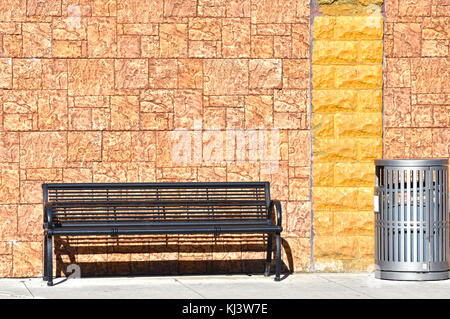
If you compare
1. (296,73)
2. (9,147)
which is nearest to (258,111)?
(296,73)

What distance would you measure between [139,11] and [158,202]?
Answer: 2073 millimetres

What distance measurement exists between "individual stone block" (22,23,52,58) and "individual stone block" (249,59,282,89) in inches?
86.8

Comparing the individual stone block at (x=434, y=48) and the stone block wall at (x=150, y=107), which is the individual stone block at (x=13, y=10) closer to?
the stone block wall at (x=150, y=107)

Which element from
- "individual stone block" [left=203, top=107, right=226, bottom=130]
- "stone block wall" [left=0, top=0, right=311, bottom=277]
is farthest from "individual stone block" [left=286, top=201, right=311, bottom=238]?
"individual stone block" [left=203, top=107, right=226, bottom=130]

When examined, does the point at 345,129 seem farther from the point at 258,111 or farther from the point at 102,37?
the point at 102,37

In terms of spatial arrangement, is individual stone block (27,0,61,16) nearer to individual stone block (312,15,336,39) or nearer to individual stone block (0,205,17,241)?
individual stone block (0,205,17,241)

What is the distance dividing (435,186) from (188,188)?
2613 millimetres

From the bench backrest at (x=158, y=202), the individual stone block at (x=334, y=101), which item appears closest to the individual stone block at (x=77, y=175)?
the bench backrest at (x=158, y=202)

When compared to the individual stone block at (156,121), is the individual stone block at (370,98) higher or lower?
higher

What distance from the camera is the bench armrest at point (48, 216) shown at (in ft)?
29.6

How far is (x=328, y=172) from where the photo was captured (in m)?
10.1

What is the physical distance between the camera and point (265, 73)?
10.1 metres

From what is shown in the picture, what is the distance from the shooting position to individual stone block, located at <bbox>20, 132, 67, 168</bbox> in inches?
384

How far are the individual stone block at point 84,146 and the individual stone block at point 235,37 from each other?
1.68 meters
